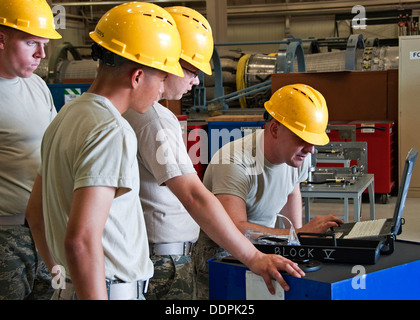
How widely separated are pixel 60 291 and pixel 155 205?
537 mm

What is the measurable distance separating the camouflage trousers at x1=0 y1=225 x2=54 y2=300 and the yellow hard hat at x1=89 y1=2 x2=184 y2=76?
3.14 ft

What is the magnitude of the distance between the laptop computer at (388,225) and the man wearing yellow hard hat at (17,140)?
3.82 feet

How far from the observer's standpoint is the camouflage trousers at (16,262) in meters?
2.16

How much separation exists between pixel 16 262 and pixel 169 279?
2.00 feet

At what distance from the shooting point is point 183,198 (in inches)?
64.2

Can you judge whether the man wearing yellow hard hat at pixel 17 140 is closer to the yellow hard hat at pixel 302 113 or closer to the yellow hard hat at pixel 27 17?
the yellow hard hat at pixel 27 17

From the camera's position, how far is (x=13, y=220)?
219cm

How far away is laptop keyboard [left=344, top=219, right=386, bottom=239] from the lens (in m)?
1.79

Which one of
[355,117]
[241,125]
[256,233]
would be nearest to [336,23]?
[355,117]

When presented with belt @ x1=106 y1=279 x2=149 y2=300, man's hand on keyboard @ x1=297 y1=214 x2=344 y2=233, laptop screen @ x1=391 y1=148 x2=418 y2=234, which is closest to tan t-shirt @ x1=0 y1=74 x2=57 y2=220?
belt @ x1=106 y1=279 x2=149 y2=300

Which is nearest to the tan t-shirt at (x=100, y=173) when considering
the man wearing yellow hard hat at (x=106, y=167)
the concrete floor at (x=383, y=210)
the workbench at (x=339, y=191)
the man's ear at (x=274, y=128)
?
the man wearing yellow hard hat at (x=106, y=167)

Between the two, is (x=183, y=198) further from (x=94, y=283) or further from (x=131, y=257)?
(x=94, y=283)

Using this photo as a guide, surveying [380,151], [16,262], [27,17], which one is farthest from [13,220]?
[380,151]

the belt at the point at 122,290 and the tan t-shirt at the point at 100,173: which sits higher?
the tan t-shirt at the point at 100,173
